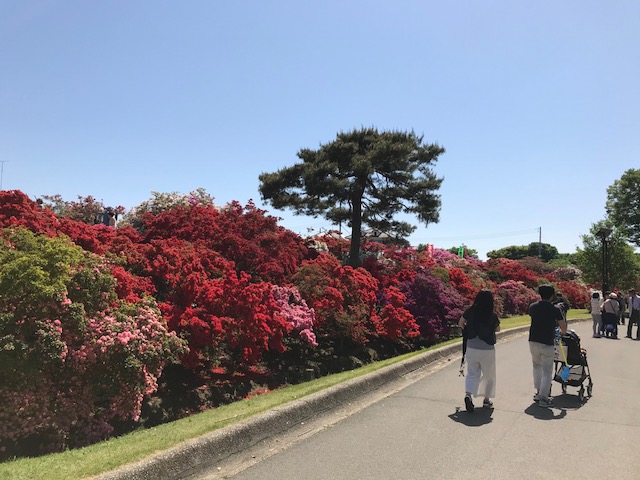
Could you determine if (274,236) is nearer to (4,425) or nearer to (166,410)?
(166,410)

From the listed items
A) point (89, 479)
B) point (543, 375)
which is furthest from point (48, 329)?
point (543, 375)

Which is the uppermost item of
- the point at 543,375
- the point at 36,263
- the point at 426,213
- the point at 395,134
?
the point at 395,134

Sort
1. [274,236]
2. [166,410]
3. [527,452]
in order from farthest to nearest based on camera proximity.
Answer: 1. [274,236]
2. [166,410]
3. [527,452]

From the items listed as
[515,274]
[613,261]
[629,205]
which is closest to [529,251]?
[629,205]

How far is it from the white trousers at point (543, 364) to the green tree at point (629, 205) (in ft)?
197

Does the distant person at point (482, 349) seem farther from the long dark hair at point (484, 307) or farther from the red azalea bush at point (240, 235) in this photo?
the red azalea bush at point (240, 235)

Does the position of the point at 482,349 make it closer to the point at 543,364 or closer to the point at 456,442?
the point at 543,364

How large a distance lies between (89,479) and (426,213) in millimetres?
18200

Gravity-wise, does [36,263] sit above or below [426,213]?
below

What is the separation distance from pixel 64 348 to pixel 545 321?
6513mm

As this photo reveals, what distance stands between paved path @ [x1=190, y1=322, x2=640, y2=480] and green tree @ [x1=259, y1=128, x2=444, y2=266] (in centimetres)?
1216

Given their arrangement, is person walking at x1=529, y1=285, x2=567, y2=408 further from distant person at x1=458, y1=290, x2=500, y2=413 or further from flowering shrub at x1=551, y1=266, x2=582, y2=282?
flowering shrub at x1=551, y1=266, x2=582, y2=282

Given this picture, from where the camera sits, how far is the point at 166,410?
7773 mm

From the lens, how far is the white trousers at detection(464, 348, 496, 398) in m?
6.65
